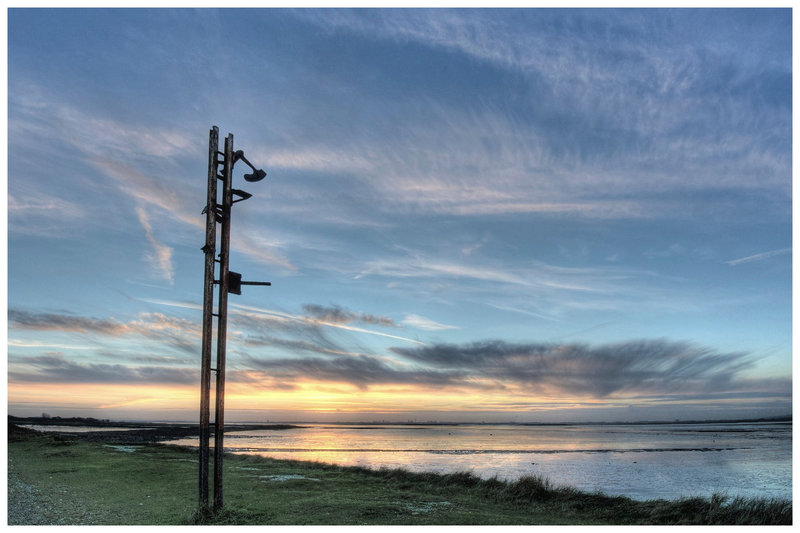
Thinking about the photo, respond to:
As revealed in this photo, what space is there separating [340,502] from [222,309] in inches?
322

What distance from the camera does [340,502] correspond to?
59.1 feet

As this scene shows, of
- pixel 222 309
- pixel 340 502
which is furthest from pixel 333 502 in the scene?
pixel 222 309

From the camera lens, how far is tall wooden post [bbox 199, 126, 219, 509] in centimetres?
1323

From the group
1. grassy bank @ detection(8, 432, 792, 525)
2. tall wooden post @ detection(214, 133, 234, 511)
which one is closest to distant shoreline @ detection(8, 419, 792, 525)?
grassy bank @ detection(8, 432, 792, 525)

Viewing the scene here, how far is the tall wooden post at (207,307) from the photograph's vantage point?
13227mm

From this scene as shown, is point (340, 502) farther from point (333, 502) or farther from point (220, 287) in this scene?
point (220, 287)

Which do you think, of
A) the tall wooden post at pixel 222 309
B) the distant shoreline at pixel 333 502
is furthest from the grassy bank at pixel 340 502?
the tall wooden post at pixel 222 309

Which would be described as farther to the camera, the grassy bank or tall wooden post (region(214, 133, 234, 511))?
the grassy bank

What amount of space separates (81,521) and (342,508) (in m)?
6.98

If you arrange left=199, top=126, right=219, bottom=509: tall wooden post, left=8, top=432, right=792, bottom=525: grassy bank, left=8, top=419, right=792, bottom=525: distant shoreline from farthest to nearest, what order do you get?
left=8, top=432, right=792, bottom=525: grassy bank, left=8, top=419, right=792, bottom=525: distant shoreline, left=199, top=126, right=219, bottom=509: tall wooden post

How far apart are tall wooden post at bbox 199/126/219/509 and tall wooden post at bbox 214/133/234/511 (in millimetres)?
224

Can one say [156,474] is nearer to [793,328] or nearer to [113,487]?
[113,487]

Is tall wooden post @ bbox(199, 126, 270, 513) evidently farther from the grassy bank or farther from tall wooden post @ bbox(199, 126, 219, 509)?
the grassy bank
